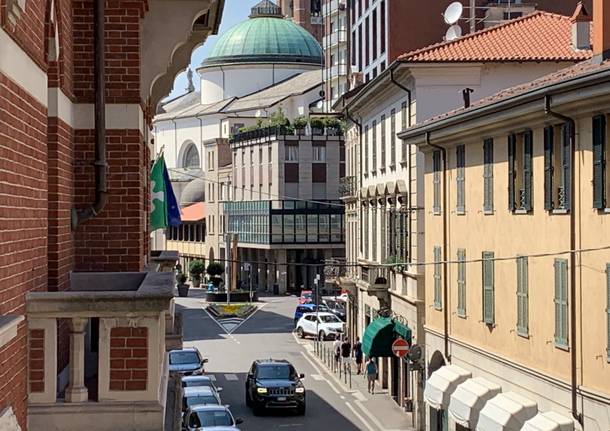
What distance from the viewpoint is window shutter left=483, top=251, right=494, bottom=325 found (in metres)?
25.9

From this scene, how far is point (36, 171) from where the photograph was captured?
8.00 meters

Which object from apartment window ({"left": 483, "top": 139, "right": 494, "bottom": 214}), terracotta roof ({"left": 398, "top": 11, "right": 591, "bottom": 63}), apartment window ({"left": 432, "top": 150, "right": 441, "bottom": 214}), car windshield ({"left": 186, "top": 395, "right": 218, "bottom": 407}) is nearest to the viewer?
apartment window ({"left": 483, "top": 139, "right": 494, "bottom": 214})

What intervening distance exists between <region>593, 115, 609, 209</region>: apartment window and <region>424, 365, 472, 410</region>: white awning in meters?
8.83

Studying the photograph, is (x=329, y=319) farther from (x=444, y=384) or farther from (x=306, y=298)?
(x=444, y=384)

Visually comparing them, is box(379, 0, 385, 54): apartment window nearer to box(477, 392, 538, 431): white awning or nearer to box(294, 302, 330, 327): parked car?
box(294, 302, 330, 327): parked car

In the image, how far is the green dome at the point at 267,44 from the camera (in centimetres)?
12300

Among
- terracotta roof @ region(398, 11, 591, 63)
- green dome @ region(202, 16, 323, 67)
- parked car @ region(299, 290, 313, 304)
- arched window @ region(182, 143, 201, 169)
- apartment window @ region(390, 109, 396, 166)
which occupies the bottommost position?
parked car @ region(299, 290, 313, 304)

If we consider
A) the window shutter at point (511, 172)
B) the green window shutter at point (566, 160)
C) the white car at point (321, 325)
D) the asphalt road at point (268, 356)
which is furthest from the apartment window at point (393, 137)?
the white car at point (321, 325)

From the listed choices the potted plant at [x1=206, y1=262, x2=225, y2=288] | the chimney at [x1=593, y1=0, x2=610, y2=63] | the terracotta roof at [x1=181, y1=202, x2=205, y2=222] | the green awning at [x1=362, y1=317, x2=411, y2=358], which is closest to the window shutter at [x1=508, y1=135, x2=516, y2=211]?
the chimney at [x1=593, y1=0, x2=610, y2=63]

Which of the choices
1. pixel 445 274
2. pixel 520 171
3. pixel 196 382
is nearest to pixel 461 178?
pixel 445 274

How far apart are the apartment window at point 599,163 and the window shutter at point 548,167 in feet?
7.21

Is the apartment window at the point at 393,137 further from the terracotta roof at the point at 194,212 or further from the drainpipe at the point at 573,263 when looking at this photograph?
the terracotta roof at the point at 194,212

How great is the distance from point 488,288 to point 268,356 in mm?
26423

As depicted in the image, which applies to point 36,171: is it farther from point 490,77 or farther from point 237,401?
point 237,401
